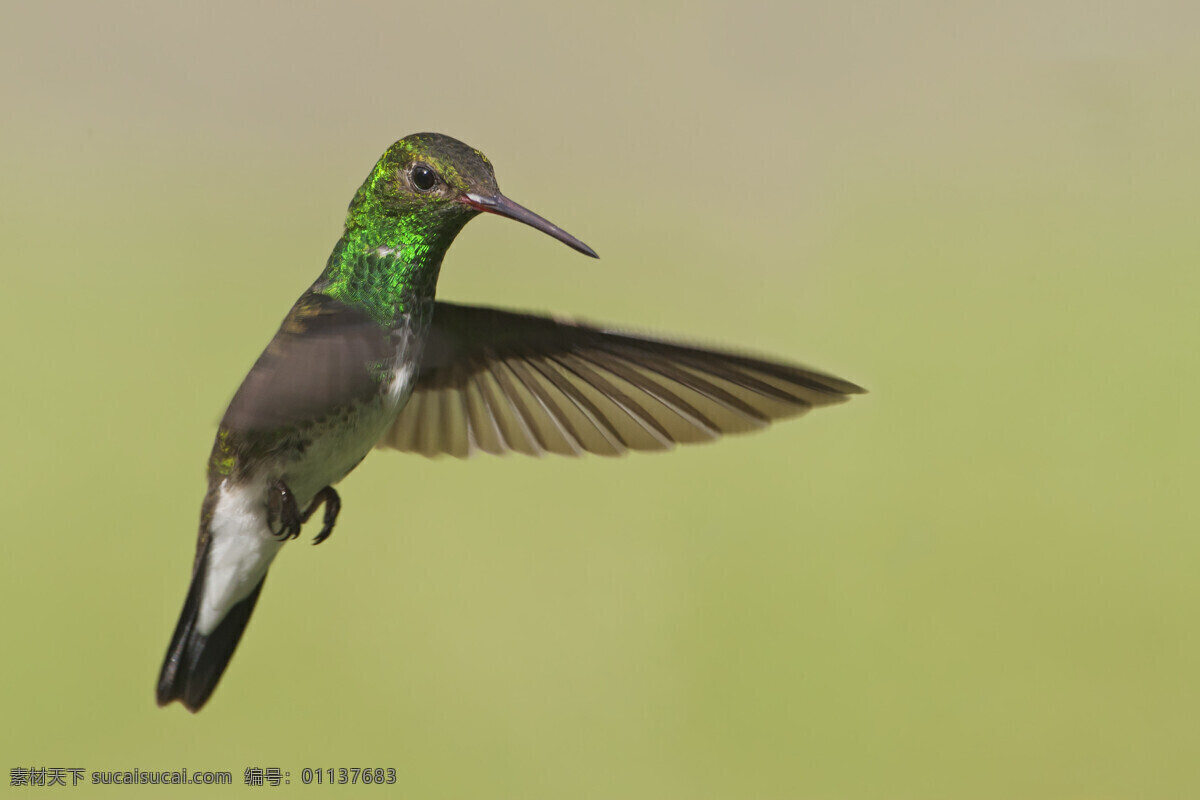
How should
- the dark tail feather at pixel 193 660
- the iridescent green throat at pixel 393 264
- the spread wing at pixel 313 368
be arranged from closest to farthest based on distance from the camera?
the spread wing at pixel 313 368, the iridescent green throat at pixel 393 264, the dark tail feather at pixel 193 660

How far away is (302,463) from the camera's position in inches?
31.0

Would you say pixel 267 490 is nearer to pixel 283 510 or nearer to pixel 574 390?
pixel 283 510

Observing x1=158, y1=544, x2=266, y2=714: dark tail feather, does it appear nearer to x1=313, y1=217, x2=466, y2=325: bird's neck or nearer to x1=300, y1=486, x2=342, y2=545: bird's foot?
x1=300, y1=486, x2=342, y2=545: bird's foot

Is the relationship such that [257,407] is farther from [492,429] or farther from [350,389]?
[492,429]

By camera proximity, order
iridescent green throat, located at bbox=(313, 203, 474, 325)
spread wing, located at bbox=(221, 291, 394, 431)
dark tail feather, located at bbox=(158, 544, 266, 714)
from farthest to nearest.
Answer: dark tail feather, located at bbox=(158, 544, 266, 714) → iridescent green throat, located at bbox=(313, 203, 474, 325) → spread wing, located at bbox=(221, 291, 394, 431)

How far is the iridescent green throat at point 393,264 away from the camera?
76 centimetres

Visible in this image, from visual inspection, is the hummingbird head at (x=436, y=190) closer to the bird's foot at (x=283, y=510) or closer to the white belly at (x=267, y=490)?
the white belly at (x=267, y=490)

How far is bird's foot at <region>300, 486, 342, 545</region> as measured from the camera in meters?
0.83

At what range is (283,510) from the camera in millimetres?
793

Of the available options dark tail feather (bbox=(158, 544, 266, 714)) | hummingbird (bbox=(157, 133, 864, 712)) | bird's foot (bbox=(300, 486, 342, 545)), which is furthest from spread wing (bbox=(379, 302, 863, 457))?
dark tail feather (bbox=(158, 544, 266, 714))

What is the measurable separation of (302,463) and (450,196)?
0.69ft

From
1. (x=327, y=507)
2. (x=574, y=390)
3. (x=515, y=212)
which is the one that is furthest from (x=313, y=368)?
(x=574, y=390)

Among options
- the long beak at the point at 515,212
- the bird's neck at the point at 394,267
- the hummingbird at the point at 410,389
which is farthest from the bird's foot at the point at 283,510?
the long beak at the point at 515,212

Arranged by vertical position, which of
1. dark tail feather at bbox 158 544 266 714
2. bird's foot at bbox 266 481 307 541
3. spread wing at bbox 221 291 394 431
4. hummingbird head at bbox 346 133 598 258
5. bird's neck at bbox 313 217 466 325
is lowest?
dark tail feather at bbox 158 544 266 714
